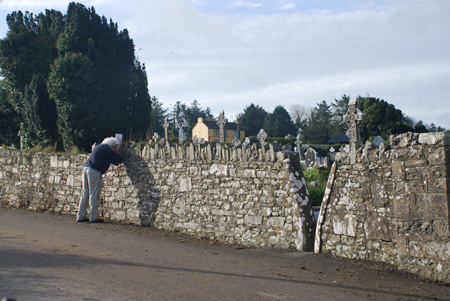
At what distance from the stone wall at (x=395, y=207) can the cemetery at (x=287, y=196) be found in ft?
0.05

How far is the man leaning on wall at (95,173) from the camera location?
30.1 ft

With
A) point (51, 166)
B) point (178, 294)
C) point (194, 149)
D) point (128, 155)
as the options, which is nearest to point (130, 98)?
point (51, 166)

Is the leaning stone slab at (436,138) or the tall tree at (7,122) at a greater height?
the tall tree at (7,122)

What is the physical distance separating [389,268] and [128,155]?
657 centimetres

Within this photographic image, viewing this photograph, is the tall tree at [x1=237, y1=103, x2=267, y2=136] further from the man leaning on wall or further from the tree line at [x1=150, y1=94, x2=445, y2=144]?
the man leaning on wall

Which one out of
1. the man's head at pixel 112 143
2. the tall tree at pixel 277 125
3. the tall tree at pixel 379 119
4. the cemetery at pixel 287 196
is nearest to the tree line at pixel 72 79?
the man's head at pixel 112 143

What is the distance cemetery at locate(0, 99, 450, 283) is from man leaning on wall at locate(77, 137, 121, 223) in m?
0.36

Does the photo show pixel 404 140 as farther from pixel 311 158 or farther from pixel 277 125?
pixel 277 125

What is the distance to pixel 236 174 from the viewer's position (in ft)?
24.3

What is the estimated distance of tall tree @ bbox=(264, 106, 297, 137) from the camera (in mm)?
53625

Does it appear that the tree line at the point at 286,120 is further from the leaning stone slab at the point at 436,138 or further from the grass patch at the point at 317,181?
the leaning stone slab at the point at 436,138

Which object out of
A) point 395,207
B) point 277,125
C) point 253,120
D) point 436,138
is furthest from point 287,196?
point 253,120

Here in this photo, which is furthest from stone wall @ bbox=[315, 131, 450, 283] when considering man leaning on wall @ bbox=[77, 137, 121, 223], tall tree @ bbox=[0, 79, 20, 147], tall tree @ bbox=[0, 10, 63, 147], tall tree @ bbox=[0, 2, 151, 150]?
tall tree @ bbox=[0, 79, 20, 147]

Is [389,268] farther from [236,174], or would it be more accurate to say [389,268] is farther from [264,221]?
[236,174]
